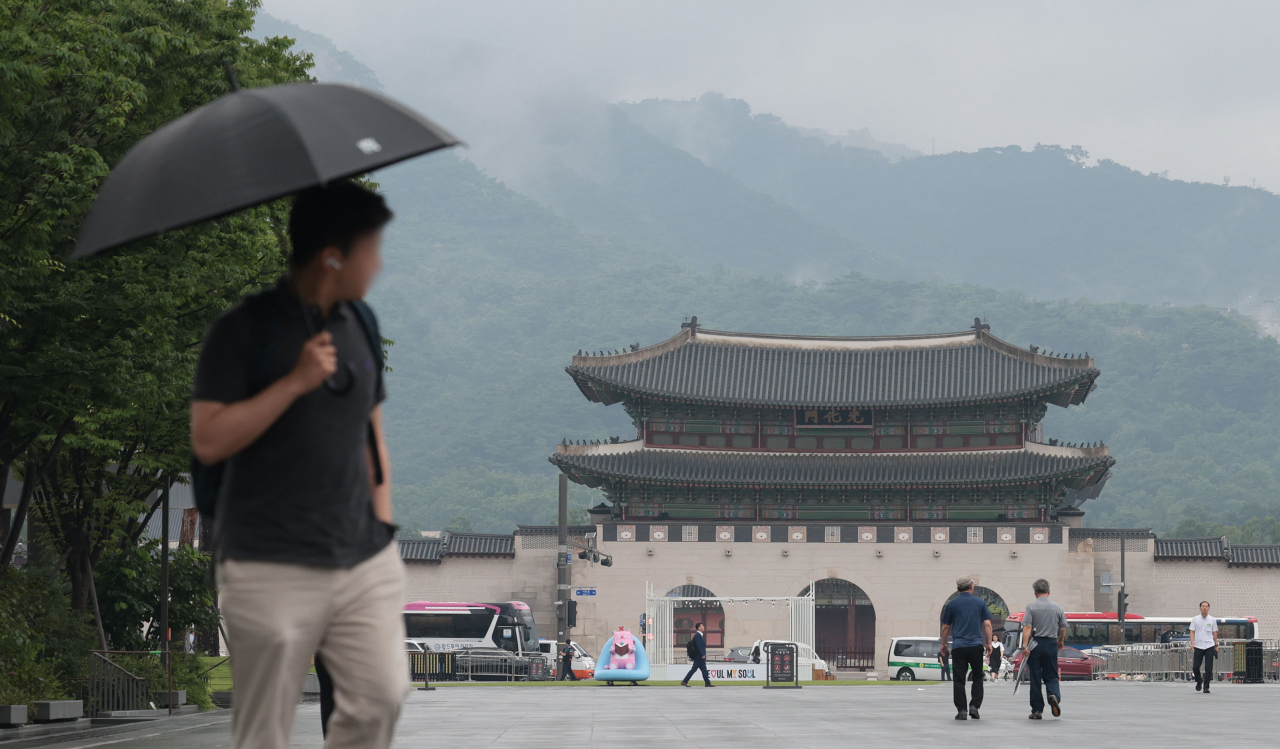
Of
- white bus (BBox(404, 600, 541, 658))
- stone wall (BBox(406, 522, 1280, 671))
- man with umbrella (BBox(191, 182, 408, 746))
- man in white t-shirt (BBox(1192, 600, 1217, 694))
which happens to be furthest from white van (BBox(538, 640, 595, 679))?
man with umbrella (BBox(191, 182, 408, 746))

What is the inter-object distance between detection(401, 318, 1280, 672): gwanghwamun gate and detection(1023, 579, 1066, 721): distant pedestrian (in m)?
33.0

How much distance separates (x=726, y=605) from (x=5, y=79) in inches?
1568

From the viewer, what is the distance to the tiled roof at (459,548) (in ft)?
174

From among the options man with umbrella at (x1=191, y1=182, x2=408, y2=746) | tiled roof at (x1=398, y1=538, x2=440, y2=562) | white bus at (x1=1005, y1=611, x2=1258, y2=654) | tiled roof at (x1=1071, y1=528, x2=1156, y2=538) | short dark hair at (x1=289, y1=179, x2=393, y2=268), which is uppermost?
short dark hair at (x1=289, y1=179, x2=393, y2=268)

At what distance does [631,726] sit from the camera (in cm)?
1476

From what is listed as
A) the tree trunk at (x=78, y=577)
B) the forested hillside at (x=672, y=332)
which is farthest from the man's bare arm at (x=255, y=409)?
the forested hillside at (x=672, y=332)

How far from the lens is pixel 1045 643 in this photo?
620 inches

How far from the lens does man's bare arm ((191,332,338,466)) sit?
377 centimetres

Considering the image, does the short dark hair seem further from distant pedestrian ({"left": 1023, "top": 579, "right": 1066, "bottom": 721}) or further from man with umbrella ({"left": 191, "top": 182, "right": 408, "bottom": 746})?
distant pedestrian ({"left": 1023, "top": 579, "right": 1066, "bottom": 721})

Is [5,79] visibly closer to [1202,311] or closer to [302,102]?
[302,102]

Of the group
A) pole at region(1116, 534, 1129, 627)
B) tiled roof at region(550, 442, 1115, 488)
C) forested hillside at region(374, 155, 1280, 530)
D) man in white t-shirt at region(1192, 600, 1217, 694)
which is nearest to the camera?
man in white t-shirt at region(1192, 600, 1217, 694)

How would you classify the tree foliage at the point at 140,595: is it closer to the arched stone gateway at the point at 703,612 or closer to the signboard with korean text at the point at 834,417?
the arched stone gateway at the point at 703,612

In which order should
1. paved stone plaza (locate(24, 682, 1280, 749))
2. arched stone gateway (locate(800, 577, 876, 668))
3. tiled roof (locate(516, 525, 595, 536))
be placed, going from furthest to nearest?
tiled roof (locate(516, 525, 595, 536)), arched stone gateway (locate(800, 577, 876, 668)), paved stone plaza (locate(24, 682, 1280, 749))

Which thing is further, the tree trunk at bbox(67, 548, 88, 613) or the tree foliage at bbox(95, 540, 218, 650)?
the tree foliage at bbox(95, 540, 218, 650)
